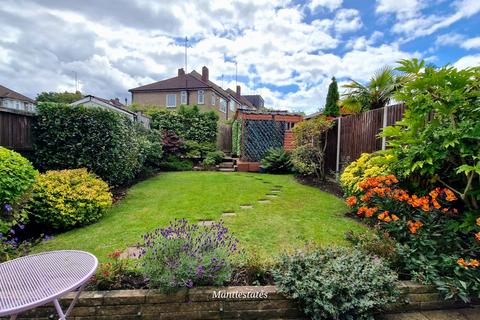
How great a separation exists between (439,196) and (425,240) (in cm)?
73

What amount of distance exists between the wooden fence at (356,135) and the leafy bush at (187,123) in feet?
25.1

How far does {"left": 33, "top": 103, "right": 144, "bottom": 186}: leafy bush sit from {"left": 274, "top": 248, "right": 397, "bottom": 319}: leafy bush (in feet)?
16.5

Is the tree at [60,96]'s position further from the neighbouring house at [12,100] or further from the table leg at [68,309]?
the table leg at [68,309]

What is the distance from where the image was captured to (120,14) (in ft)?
22.1

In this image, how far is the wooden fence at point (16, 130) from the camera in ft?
14.3

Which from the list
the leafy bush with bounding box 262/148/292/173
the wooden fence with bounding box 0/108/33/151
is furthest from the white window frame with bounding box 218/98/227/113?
the wooden fence with bounding box 0/108/33/151

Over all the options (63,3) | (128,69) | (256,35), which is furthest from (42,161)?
(128,69)

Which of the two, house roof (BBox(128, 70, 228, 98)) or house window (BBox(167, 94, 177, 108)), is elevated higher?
house roof (BBox(128, 70, 228, 98))

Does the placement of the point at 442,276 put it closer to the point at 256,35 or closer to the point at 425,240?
the point at 425,240

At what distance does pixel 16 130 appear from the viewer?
4641mm

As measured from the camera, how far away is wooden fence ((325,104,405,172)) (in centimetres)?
504

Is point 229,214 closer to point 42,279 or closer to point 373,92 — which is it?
point 42,279

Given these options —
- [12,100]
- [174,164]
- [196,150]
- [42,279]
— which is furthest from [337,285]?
[12,100]

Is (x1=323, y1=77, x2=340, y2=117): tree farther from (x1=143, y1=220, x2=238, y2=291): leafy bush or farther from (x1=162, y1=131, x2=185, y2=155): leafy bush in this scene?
(x1=143, y1=220, x2=238, y2=291): leafy bush
